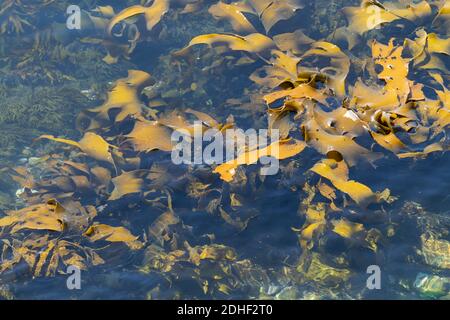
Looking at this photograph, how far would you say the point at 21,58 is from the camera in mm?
4398

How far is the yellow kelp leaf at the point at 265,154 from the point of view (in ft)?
9.17

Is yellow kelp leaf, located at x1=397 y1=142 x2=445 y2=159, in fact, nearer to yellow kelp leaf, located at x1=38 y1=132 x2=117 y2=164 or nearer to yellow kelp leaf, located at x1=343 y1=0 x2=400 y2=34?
yellow kelp leaf, located at x1=343 y1=0 x2=400 y2=34

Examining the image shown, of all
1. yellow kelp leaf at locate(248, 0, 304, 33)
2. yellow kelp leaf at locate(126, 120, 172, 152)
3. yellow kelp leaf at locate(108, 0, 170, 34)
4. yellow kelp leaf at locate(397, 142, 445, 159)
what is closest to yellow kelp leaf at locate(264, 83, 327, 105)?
yellow kelp leaf at locate(397, 142, 445, 159)

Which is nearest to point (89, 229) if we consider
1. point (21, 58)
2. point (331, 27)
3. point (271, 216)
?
point (271, 216)

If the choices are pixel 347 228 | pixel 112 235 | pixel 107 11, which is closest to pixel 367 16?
pixel 347 228

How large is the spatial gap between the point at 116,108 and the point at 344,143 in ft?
5.21

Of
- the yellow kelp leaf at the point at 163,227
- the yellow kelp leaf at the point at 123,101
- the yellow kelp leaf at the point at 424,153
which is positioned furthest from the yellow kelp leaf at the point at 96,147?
the yellow kelp leaf at the point at 424,153

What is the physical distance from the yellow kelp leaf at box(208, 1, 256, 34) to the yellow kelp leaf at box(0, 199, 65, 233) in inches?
76.0

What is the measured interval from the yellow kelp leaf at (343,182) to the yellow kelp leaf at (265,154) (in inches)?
5.8

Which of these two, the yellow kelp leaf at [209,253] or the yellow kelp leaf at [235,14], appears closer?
the yellow kelp leaf at [209,253]

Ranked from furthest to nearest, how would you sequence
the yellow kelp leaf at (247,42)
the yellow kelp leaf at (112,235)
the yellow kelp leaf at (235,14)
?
1. the yellow kelp leaf at (235,14)
2. the yellow kelp leaf at (247,42)
3. the yellow kelp leaf at (112,235)

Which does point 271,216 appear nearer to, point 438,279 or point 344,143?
point 344,143

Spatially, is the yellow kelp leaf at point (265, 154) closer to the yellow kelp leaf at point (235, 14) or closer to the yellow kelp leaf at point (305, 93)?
the yellow kelp leaf at point (305, 93)

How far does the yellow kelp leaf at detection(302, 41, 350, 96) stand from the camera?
3.30m
